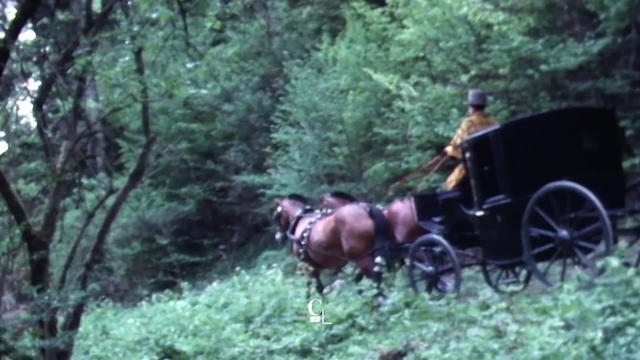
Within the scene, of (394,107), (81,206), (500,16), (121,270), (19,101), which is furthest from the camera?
(121,270)

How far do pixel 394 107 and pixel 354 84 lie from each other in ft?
6.52

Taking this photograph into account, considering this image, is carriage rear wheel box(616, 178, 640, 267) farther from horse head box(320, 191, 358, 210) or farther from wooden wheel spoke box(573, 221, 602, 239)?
horse head box(320, 191, 358, 210)

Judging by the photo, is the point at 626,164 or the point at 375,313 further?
the point at 626,164

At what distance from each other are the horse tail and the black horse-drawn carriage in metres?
1.74

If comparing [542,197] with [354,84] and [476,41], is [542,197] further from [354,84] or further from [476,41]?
[354,84]

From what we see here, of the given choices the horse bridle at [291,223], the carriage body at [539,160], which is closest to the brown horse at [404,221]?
the horse bridle at [291,223]

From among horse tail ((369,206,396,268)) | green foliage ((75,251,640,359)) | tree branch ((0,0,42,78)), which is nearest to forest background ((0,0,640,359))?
tree branch ((0,0,42,78))

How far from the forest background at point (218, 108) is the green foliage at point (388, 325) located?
1.06 metres

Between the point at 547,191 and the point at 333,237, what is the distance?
13.4 feet

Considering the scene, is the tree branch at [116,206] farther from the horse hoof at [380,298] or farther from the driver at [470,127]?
the driver at [470,127]

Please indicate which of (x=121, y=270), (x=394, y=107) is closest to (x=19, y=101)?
(x=394, y=107)

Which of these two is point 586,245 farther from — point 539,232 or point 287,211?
point 287,211

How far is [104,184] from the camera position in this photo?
12.0 metres

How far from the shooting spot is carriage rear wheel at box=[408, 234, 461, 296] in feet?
39.5
